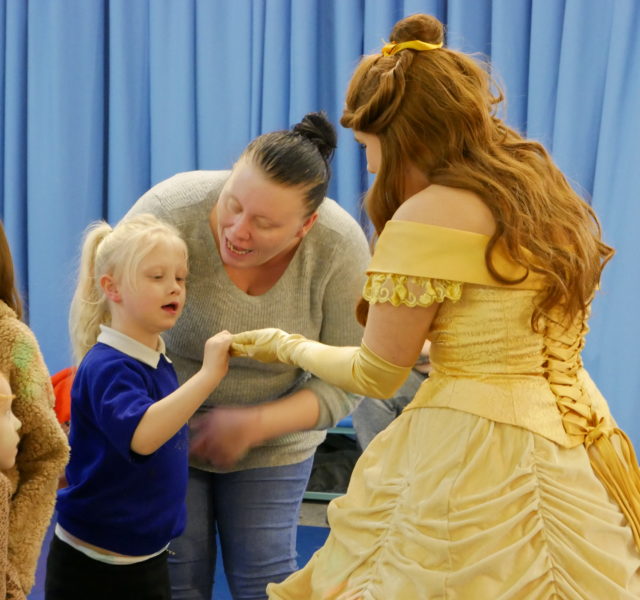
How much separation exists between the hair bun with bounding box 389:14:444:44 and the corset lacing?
19.1 inches

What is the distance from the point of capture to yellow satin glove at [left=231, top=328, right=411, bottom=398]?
4.96 feet

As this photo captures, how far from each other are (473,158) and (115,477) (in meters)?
0.86

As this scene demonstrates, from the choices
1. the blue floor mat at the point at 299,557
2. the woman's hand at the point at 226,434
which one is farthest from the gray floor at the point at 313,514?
the woman's hand at the point at 226,434

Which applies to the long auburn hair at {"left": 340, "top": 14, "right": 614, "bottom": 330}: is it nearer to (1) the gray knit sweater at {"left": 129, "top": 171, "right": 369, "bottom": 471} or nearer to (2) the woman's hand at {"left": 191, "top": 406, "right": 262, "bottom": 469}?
(1) the gray knit sweater at {"left": 129, "top": 171, "right": 369, "bottom": 471}

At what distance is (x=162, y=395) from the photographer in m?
1.81

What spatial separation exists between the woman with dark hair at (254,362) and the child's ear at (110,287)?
0.56 ft

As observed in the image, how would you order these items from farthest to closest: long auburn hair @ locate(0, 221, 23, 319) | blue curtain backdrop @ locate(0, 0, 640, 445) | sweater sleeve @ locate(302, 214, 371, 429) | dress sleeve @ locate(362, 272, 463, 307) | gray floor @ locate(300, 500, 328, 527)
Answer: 1. gray floor @ locate(300, 500, 328, 527)
2. blue curtain backdrop @ locate(0, 0, 640, 445)
3. sweater sleeve @ locate(302, 214, 371, 429)
4. long auburn hair @ locate(0, 221, 23, 319)
5. dress sleeve @ locate(362, 272, 463, 307)

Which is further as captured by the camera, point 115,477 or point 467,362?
point 115,477

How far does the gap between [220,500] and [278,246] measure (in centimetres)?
55

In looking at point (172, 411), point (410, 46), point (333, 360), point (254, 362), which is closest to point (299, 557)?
point (254, 362)

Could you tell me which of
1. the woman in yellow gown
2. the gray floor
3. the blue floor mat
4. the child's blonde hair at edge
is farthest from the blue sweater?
the gray floor

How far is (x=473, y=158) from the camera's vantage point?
1489mm

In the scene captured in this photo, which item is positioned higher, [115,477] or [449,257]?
[449,257]

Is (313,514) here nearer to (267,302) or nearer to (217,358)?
(267,302)
